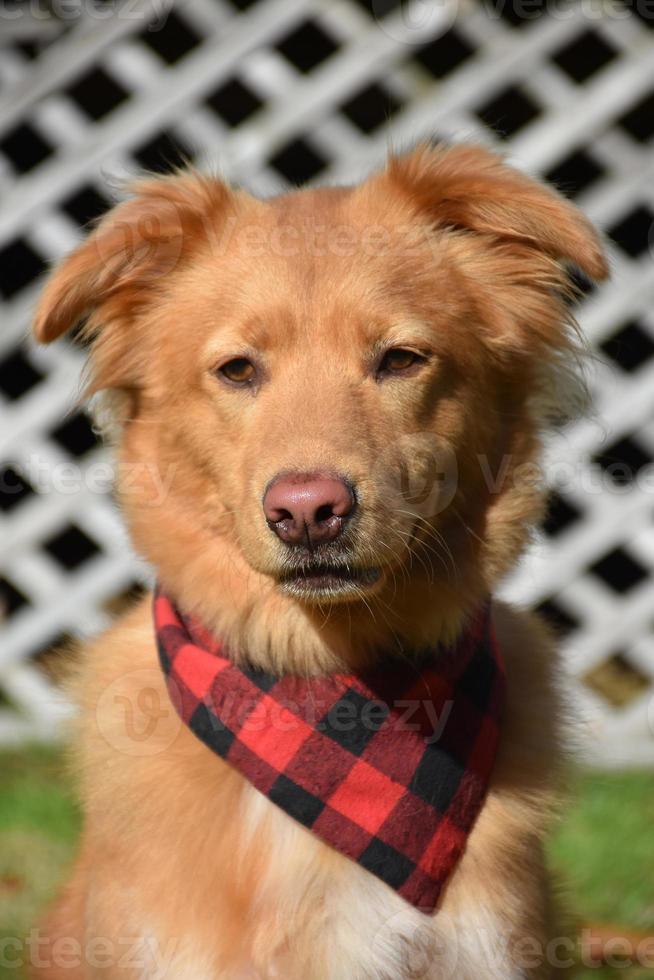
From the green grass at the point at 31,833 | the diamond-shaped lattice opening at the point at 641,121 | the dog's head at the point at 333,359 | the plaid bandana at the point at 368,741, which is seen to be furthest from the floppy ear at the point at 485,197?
the diamond-shaped lattice opening at the point at 641,121

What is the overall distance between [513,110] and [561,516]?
201cm

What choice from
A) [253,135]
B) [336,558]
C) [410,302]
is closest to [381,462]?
[336,558]

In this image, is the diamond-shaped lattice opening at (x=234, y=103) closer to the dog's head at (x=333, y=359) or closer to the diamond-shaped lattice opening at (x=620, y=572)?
the diamond-shaped lattice opening at (x=620, y=572)

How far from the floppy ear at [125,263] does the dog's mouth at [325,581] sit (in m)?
0.75

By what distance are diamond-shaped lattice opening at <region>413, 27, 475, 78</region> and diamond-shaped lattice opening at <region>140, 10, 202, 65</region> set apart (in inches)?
43.6

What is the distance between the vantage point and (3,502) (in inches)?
233

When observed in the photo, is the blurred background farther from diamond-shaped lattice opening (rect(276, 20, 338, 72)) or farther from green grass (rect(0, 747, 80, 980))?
diamond-shaped lattice opening (rect(276, 20, 338, 72))

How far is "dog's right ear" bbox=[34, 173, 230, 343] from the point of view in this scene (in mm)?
2576

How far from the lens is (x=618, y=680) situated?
5.61 metres

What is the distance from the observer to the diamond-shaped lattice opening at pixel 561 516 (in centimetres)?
584

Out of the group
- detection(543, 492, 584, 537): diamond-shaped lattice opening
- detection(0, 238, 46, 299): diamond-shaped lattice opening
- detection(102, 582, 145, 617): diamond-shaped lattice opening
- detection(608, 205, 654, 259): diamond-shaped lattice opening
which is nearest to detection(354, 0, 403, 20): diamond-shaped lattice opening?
detection(608, 205, 654, 259): diamond-shaped lattice opening

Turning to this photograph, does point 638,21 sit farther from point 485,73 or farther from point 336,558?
point 336,558

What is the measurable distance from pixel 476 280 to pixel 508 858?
1301 millimetres

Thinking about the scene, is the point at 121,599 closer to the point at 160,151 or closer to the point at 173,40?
the point at 160,151
